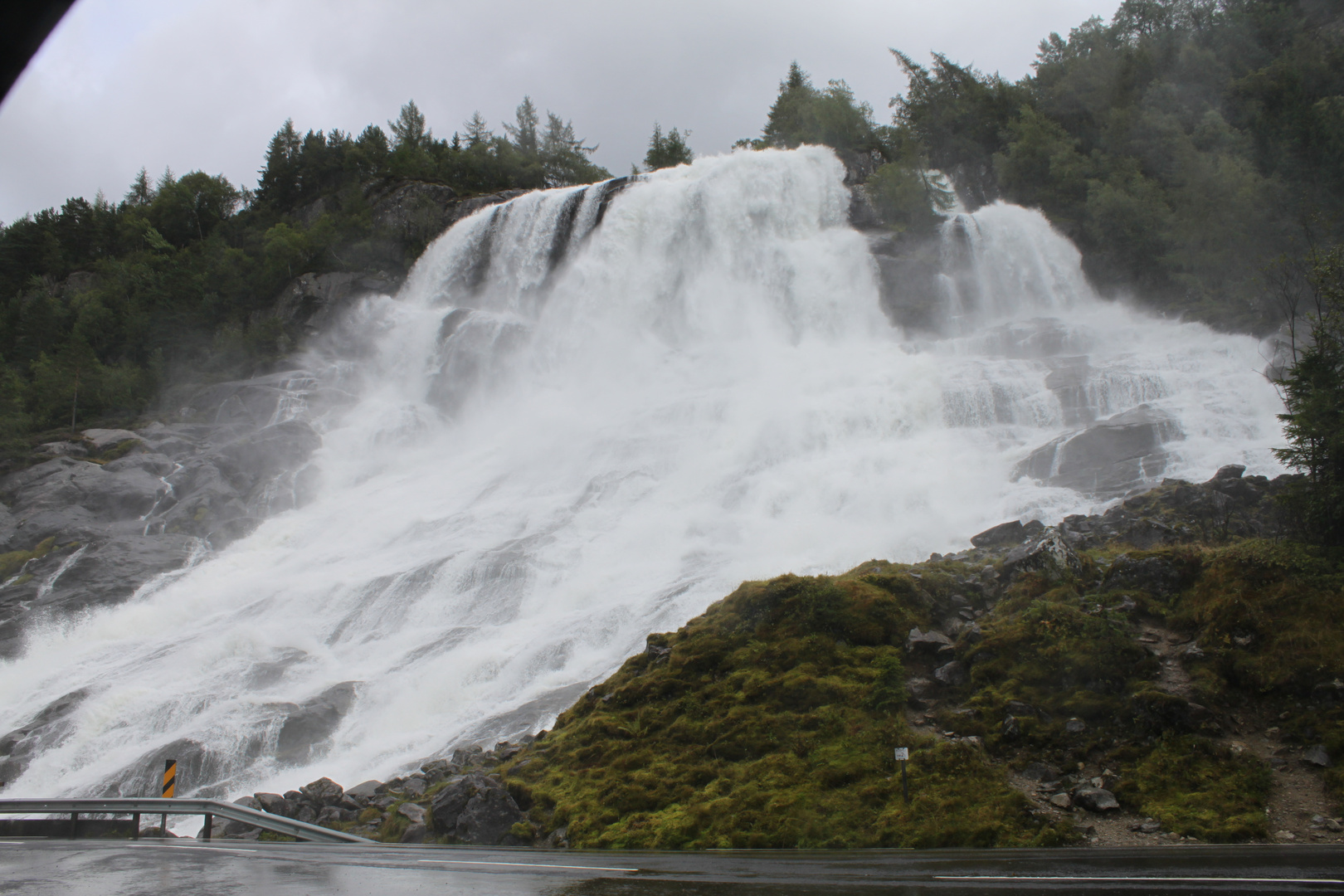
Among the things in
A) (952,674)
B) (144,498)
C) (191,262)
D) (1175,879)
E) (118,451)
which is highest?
(191,262)

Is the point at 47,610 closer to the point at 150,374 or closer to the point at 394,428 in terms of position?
the point at 394,428

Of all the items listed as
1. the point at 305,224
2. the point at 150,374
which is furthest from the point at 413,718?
the point at 305,224

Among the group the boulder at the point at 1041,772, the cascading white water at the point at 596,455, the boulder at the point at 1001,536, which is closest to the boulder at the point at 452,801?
the cascading white water at the point at 596,455

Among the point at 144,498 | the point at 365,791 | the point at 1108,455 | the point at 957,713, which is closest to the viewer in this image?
the point at 957,713

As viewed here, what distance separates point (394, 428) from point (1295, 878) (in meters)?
36.7

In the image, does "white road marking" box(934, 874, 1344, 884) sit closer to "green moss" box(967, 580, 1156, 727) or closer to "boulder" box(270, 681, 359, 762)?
"green moss" box(967, 580, 1156, 727)

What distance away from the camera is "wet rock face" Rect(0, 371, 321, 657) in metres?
25.2

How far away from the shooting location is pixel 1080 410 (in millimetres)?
26172

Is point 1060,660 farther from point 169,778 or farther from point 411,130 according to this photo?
point 411,130

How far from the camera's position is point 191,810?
10.7 m

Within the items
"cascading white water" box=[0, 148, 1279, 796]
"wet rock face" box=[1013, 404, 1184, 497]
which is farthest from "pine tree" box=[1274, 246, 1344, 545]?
"wet rock face" box=[1013, 404, 1184, 497]

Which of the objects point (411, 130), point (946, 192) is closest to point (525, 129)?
point (411, 130)

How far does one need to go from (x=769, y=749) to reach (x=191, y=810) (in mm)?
7965

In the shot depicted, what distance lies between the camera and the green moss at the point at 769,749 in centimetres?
900
